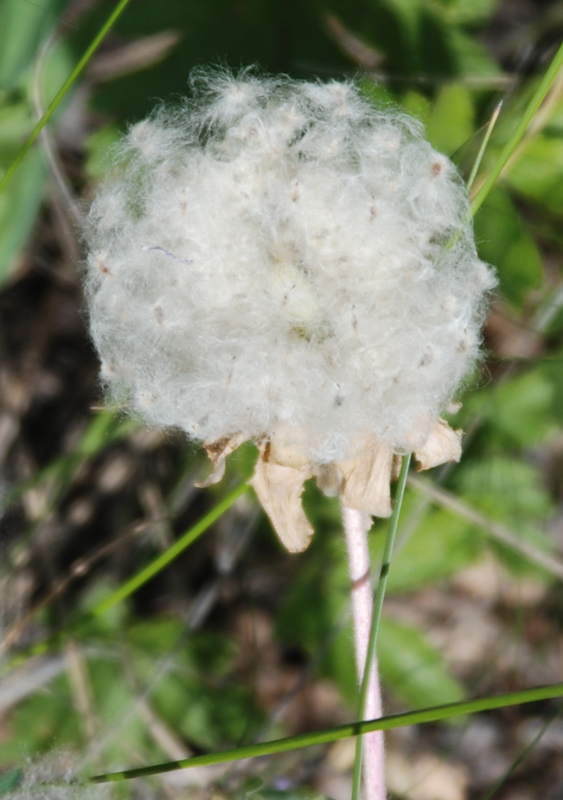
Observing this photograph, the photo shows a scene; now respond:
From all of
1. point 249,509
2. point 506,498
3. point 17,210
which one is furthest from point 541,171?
point 17,210

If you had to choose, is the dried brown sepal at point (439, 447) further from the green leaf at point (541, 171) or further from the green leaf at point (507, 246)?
the green leaf at point (541, 171)

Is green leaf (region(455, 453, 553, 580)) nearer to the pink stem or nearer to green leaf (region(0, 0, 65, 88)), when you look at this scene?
the pink stem

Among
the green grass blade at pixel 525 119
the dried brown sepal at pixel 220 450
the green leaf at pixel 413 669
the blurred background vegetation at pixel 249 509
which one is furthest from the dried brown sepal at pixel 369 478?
the green leaf at pixel 413 669

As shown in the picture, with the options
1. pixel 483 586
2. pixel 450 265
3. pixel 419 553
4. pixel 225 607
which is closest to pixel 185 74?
pixel 450 265

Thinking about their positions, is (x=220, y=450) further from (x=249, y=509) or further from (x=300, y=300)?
(x=249, y=509)

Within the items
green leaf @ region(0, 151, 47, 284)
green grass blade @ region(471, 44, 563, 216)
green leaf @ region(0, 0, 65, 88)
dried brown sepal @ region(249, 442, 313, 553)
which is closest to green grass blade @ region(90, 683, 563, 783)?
dried brown sepal @ region(249, 442, 313, 553)

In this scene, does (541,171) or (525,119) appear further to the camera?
(541,171)

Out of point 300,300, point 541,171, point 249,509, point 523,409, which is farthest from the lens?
point 249,509
